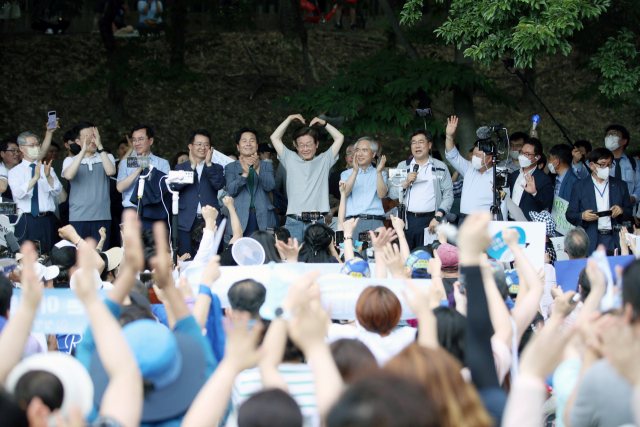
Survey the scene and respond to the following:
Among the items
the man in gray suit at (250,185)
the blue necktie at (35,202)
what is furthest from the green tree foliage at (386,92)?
the blue necktie at (35,202)

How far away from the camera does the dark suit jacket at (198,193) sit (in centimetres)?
632

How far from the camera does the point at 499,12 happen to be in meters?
5.70

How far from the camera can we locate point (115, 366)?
5.35 feet

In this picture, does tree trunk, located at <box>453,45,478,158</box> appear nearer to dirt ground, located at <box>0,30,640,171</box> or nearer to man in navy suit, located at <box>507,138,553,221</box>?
man in navy suit, located at <box>507,138,553,221</box>

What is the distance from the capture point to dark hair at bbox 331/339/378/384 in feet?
5.68

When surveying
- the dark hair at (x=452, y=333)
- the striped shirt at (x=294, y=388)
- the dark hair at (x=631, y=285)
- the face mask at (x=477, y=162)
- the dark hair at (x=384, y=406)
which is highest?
the face mask at (x=477, y=162)

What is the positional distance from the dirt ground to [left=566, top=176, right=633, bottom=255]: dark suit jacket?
19.5ft

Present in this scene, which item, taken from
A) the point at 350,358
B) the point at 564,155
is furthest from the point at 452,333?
the point at 564,155

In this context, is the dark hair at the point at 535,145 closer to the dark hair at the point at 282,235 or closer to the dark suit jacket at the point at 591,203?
the dark suit jacket at the point at 591,203

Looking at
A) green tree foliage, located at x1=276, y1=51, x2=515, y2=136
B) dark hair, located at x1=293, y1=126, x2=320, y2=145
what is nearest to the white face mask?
green tree foliage, located at x1=276, y1=51, x2=515, y2=136

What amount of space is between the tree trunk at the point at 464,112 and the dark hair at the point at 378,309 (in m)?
5.91

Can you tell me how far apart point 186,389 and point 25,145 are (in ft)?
18.0

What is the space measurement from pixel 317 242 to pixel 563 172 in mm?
3432

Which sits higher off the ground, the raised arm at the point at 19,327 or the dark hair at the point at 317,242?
the raised arm at the point at 19,327
